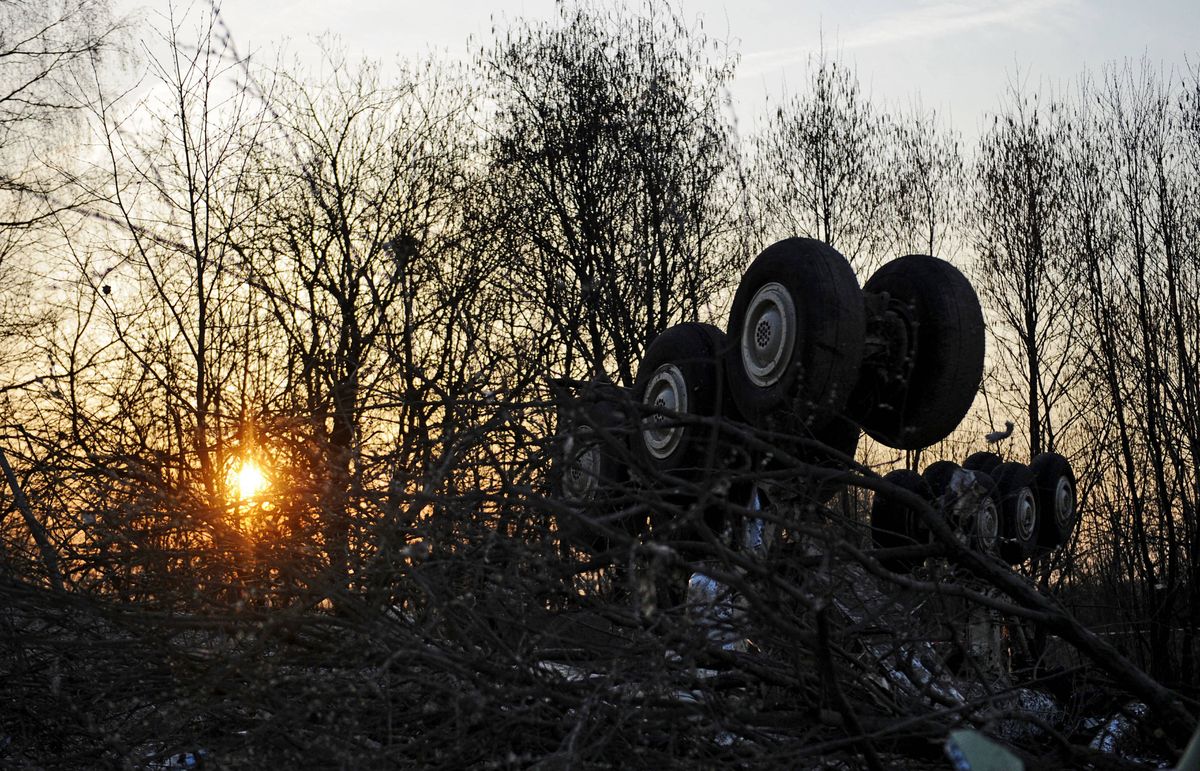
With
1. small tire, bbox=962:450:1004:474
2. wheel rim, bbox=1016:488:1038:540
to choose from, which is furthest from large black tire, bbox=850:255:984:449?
small tire, bbox=962:450:1004:474

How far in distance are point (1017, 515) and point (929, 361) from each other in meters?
5.46

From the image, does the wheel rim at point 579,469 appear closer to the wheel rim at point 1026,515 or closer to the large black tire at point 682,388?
the large black tire at point 682,388

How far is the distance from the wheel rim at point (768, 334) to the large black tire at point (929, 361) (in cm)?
48

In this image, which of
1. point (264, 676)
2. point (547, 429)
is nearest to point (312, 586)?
A: point (264, 676)

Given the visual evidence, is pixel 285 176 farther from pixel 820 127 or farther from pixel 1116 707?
pixel 1116 707

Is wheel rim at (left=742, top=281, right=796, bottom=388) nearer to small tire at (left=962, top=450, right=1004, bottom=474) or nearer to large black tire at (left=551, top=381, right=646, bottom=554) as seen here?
large black tire at (left=551, top=381, right=646, bottom=554)

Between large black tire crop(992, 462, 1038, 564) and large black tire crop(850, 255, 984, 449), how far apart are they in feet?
14.7

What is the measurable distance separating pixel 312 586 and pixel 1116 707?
284 cm

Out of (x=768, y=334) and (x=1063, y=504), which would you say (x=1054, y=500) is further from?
(x=768, y=334)

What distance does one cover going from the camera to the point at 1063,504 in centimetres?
1209

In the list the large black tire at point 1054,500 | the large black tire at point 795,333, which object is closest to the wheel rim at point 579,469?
the large black tire at point 795,333

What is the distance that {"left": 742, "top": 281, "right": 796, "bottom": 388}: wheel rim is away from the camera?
21.1 feet

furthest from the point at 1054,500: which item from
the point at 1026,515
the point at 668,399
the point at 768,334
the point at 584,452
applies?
the point at 584,452

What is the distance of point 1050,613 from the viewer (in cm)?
324
